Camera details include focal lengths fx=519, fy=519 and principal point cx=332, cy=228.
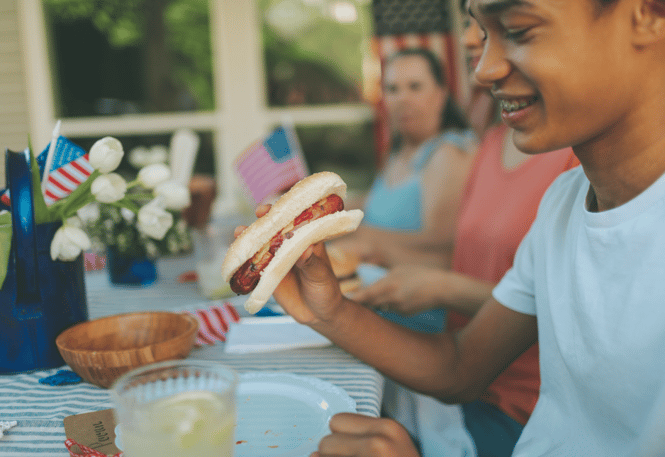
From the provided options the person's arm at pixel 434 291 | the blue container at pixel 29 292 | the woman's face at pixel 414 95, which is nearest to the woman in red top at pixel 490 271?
the person's arm at pixel 434 291

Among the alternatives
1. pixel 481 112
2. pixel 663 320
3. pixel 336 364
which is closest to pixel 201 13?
pixel 481 112

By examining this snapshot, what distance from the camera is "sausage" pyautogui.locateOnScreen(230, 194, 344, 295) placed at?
0.87m

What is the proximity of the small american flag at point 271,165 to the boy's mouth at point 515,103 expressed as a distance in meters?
1.16

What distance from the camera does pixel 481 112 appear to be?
2.46 metres

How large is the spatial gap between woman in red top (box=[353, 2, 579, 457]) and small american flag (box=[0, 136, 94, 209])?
0.63 meters

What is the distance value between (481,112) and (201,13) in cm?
235

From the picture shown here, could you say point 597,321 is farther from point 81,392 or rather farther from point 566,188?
point 81,392

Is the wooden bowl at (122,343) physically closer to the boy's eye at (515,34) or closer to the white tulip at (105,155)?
the white tulip at (105,155)

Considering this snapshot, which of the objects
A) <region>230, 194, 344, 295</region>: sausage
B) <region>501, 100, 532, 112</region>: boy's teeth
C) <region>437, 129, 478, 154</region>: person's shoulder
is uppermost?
<region>501, 100, 532, 112</region>: boy's teeth

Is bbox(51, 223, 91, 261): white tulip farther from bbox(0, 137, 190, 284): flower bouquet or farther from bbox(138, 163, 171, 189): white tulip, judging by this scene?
bbox(138, 163, 171, 189): white tulip

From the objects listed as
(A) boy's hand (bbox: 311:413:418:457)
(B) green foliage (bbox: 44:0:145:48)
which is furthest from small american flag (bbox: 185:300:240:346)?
(B) green foliage (bbox: 44:0:145:48)

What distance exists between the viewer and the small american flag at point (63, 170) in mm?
943

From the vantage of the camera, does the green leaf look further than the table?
Yes

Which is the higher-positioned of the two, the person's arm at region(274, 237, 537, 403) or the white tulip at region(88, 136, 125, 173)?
the white tulip at region(88, 136, 125, 173)
